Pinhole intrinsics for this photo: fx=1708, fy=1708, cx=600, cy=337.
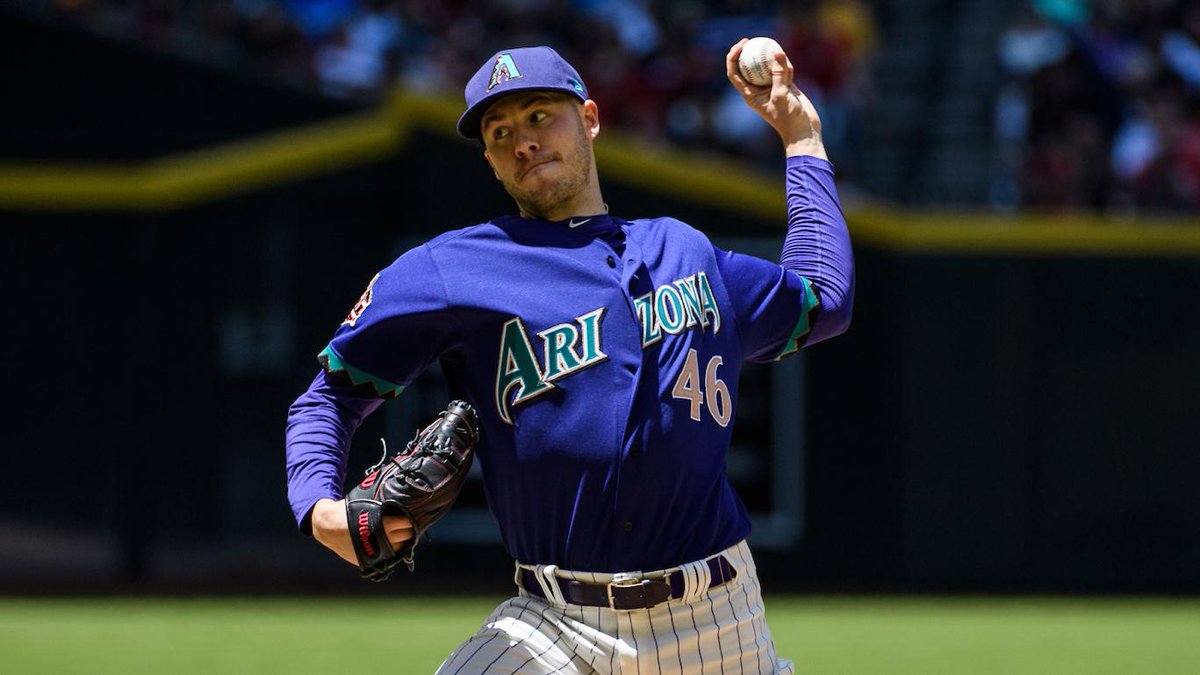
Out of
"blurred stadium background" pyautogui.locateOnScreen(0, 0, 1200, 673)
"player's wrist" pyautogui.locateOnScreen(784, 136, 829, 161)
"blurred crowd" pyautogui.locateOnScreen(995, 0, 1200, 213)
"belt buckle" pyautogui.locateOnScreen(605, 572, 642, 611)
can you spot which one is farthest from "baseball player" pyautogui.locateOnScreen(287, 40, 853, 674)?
"blurred crowd" pyautogui.locateOnScreen(995, 0, 1200, 213)

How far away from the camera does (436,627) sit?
8.46 metres

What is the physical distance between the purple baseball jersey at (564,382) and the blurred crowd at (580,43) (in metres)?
8.40

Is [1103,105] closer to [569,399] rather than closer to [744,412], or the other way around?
[744,412]

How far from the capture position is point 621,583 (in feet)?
9.82

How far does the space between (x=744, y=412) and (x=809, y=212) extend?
6822 millimetres

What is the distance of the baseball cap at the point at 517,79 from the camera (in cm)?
309

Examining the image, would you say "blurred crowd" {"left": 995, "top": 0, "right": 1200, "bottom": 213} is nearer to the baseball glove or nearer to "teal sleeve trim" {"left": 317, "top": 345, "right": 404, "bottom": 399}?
"teal sleeve trim" {"left": 317, "top": 345, "right": 404, "bottom": 399}

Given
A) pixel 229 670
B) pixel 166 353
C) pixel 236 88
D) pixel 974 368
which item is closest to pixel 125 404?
pixel 166 353

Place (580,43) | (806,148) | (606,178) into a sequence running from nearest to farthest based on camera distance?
(806,148) < (606,178) < (580,43)

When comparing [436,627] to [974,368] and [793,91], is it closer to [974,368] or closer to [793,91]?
[974,368]

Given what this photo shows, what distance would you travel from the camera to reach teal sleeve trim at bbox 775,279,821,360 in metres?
3.27

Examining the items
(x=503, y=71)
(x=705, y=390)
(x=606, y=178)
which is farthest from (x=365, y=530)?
(x=606, y=178)

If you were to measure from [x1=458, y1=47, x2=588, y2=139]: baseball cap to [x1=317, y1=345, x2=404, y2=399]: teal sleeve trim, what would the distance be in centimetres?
48

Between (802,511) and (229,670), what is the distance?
4.29 meters
